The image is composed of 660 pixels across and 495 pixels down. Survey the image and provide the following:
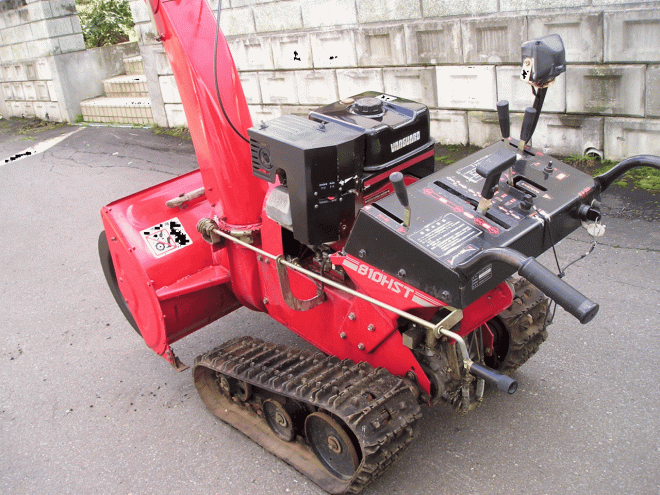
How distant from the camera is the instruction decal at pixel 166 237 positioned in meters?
3.70

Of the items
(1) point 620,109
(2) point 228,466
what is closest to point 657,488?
(2) point 228,466

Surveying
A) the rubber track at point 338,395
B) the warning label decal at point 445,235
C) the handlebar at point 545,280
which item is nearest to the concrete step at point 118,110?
the rubber track at point 338,395

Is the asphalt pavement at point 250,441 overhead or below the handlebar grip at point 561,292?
below

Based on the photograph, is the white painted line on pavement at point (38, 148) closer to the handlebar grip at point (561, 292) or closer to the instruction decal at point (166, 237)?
the instruction decal at point (166, 237)

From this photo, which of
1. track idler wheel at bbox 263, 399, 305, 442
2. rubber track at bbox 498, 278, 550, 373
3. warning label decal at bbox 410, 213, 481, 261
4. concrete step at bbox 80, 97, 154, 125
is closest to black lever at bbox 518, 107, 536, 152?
warning label decal at bbox 410, 213, 481, 261

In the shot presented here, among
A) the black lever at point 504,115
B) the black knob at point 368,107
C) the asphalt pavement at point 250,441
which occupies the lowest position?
the asphalt pavement at point 250,441

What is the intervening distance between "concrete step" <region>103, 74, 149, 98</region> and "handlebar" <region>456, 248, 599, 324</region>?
31.9 feet

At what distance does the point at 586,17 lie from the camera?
5730mm

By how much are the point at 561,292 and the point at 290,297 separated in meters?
1.51

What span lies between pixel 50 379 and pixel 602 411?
3.40m

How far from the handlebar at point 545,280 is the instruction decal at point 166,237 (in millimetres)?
1921

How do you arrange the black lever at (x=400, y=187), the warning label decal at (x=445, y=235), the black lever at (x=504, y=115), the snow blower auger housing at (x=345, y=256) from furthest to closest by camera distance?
the black lever at (x=504, y=115)
the snow blower auger housing at (x=345, y=256)
the warning label decal at (x=445, y=235)
the black lever at (x=400, y=187)

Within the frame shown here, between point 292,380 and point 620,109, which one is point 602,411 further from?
point 620,109

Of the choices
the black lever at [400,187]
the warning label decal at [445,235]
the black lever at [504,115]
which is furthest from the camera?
the black lever at [504,115]
